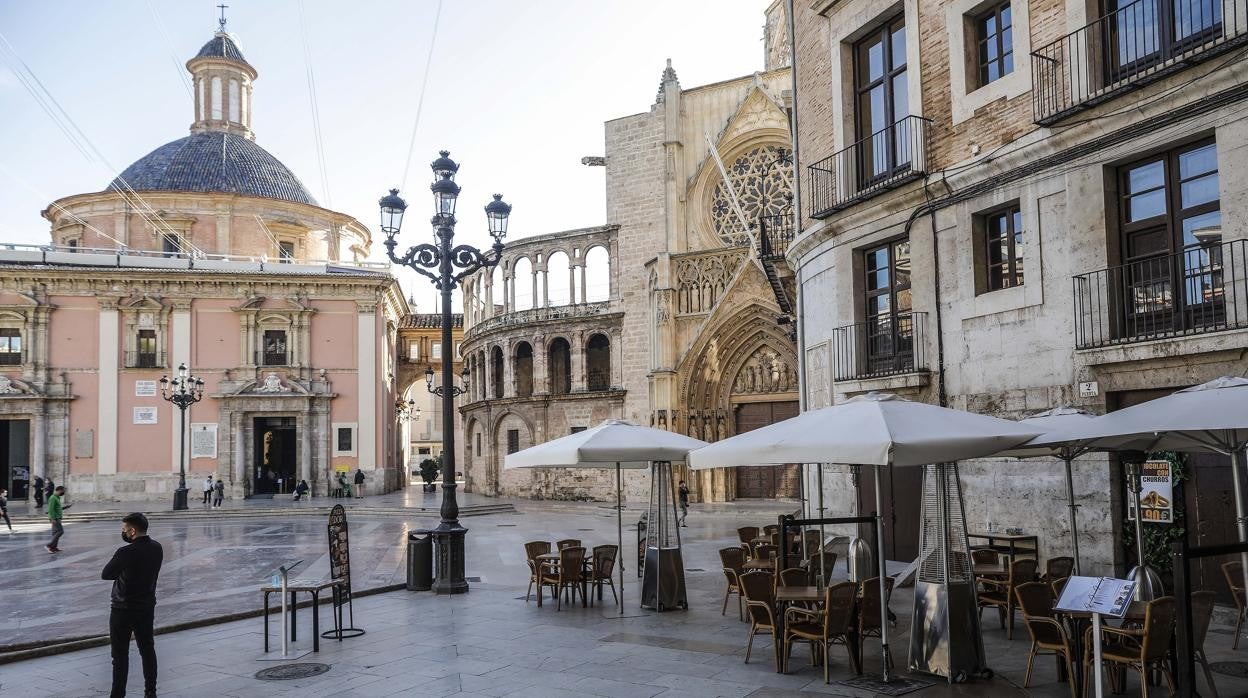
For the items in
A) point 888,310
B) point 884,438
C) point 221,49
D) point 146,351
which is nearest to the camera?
point 884,438

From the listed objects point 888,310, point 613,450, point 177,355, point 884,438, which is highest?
point 177,355

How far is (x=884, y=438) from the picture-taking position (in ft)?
24.4

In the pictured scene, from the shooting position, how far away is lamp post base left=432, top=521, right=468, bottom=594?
44.4ft

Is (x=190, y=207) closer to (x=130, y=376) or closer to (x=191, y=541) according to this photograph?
(x=130, y=376)

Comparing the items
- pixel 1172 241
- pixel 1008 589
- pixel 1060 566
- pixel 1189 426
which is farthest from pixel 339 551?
pixel 1172 241

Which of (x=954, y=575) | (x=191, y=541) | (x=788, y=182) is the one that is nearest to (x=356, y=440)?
(x=191, y=541)

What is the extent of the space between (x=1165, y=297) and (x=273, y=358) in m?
37.0

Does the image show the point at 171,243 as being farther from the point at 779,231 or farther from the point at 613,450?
the point at 613,450

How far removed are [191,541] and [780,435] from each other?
760 inches

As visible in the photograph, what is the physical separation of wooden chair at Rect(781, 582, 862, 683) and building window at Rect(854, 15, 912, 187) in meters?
8.47

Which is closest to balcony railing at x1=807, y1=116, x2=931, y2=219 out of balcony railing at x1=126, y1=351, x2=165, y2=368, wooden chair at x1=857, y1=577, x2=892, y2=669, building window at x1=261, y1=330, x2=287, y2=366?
wooden chair at x1=857, y1=577, x2=892, y2=669

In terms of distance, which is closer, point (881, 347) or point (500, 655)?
point (500, 655)

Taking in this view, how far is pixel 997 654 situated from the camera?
29.6ft

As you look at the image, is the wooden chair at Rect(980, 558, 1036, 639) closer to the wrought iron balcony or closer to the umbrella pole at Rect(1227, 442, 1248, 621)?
the umbrella pole at Rect(1227, 442, 1248, 621)
